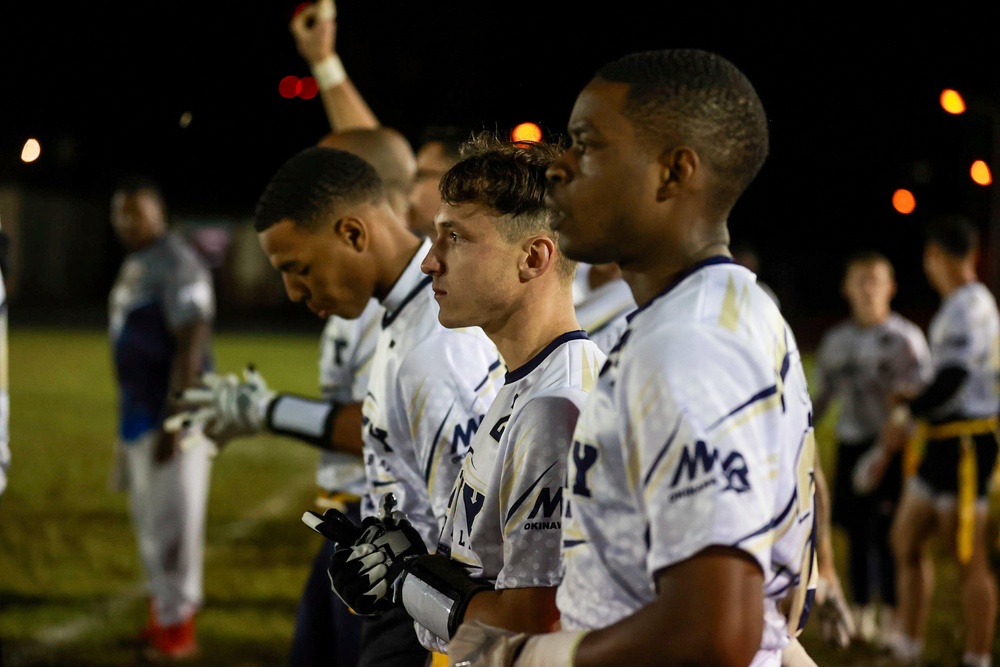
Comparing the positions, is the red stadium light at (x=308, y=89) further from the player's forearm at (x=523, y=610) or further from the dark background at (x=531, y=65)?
the player's forearm at (x=523, y=610)

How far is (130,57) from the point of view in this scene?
7.83 metres

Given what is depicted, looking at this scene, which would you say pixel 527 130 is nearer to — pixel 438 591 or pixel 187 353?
pixel 438 591

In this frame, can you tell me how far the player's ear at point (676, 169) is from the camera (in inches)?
65.7

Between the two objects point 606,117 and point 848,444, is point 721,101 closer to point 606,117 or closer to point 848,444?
point 606,117

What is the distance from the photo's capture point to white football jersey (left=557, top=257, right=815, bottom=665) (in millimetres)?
1465

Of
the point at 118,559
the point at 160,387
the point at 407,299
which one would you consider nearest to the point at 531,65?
the point at 407,299

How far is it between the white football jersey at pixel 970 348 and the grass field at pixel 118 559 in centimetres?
149

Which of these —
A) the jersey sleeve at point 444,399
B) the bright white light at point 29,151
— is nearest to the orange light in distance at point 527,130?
the jersey sleeve at point 444,399

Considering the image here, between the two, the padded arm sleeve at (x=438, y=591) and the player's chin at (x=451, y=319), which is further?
the player's chin at (x=451, y=319)

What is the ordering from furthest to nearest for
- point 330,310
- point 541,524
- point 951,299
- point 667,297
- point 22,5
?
point 22,5
point 951,299
point 330,310
point 541,524
point 667,297

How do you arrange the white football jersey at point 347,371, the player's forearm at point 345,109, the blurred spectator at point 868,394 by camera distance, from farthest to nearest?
the blurred spectator at point 868,394 < the player's forearm at point 345,109 < the white football jersey at point 347,371

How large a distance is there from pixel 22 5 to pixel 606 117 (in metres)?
6.93

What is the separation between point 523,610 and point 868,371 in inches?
239

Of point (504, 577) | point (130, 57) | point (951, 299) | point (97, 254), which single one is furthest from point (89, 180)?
point (504, 577)
